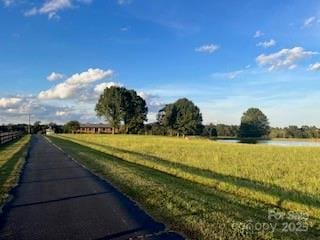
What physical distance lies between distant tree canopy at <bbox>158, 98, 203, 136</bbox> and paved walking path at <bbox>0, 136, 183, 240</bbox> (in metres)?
127

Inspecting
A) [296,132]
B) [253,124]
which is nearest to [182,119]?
[253,124]

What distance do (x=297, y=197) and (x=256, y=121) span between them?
561 feet

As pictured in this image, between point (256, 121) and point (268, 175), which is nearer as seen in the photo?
point (268, 175)

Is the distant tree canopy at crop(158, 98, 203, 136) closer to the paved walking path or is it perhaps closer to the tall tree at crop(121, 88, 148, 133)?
the tall tree at crop(121, 88, 148, 133)

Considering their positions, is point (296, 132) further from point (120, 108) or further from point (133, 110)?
point (120, 108)

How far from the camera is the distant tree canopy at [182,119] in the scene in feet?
461

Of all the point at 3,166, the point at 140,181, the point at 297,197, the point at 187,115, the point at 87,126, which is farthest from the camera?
the point at 87,126

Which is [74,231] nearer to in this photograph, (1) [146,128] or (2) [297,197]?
(2) [297,197]

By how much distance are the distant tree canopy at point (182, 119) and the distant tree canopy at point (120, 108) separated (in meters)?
10.0

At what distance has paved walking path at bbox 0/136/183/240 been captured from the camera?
7.63m

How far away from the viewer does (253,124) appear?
175m

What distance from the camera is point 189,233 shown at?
768 cm

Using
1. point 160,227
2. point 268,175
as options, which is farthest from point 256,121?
point 160,227

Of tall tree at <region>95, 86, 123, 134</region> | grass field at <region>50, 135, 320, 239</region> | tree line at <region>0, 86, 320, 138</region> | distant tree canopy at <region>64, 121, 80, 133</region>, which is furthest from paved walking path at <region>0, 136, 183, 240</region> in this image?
distant tree canopy at <region>64, 121, 80, 133</region>
